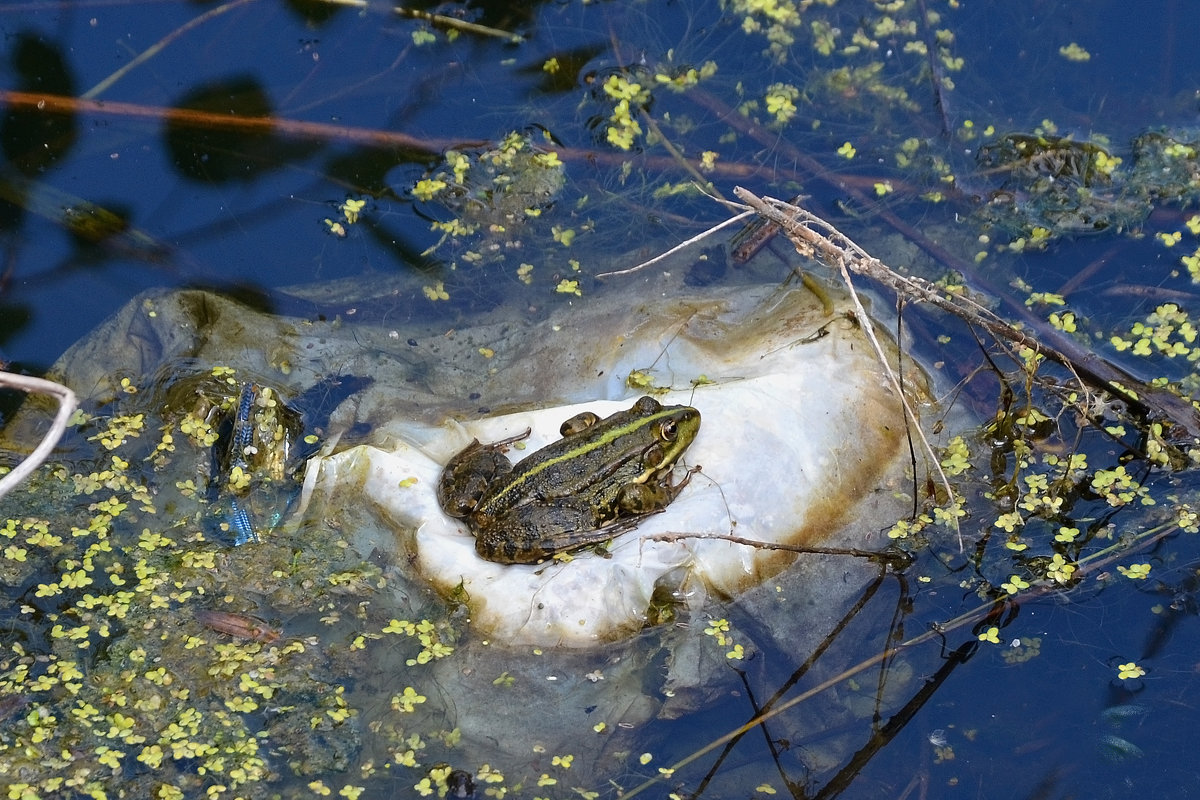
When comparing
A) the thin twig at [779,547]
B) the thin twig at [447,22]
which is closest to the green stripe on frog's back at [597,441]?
the thin twig at [779,547]

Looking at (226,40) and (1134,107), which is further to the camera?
(226,40)

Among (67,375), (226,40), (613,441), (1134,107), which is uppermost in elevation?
(1134,107)

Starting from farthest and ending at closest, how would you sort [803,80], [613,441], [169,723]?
[803,80]
[613,441]
[169,723]

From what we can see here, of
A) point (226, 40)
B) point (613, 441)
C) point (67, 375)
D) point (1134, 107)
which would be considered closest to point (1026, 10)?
point (1134, 107)

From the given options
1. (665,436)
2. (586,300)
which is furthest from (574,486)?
(586,300)

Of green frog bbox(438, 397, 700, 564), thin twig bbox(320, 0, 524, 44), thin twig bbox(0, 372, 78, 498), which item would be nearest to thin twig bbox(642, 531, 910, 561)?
green frog bbox(438, 397, 700, 564)

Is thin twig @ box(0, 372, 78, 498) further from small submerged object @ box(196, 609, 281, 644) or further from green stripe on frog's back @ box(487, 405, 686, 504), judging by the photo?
green stripe on frog's back @ box(487, 405, 686, 504)

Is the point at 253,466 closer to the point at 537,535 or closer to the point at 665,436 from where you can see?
the point at 537,535

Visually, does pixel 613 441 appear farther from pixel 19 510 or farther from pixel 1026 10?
pixel 1026 10
